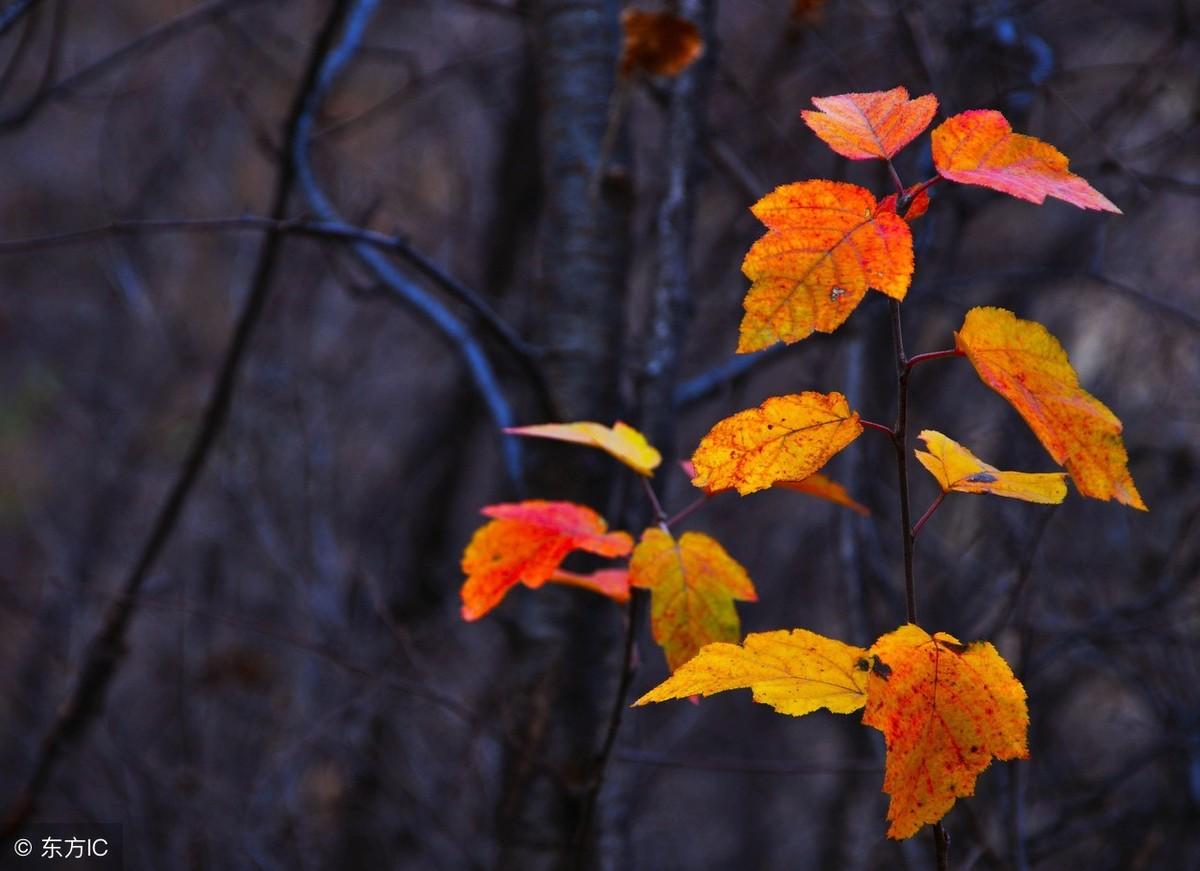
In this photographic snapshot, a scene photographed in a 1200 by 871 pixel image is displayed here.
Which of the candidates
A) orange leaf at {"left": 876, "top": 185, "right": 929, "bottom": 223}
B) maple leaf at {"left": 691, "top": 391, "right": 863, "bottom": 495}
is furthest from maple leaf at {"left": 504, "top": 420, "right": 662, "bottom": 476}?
orange leaf at {"left": 876, "top": 185, "right": 929, "bottom": 223}

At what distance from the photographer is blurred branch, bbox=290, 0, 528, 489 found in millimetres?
1396

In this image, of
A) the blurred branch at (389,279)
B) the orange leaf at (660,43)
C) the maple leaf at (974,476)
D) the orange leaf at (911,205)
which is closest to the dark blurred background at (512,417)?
the blurred branch at (389,279)

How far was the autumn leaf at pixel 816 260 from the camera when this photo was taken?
2.19 ft

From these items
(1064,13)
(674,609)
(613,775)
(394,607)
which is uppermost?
(1064,13)

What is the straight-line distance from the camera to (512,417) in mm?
1598

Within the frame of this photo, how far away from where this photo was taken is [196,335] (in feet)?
A: 13.6

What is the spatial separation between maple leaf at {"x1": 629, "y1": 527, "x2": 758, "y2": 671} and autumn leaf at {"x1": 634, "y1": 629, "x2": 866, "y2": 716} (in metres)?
0.17

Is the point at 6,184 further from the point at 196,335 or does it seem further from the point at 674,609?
the point at 674,609

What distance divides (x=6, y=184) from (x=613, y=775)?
4940 mm

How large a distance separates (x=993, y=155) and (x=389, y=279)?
1060 mm

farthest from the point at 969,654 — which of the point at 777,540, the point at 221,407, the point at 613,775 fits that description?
the point at 777,540

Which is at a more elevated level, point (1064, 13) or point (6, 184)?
point (6, 184)

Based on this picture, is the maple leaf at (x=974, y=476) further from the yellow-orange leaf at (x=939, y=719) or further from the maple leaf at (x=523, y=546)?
the maple leaf at (x=523, y=546)

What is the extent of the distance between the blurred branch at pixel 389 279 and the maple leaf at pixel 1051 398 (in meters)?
0.79
